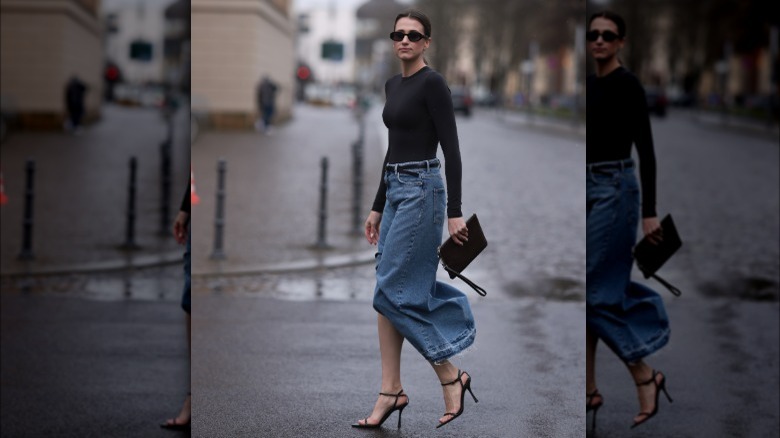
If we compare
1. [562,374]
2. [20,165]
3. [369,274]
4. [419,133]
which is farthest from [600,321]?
[20,165]

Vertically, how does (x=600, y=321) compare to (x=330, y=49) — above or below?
below

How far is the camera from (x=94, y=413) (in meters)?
6.90

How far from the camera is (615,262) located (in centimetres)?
595

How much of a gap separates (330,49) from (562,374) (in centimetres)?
216

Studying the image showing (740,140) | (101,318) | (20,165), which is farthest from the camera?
(740,140)

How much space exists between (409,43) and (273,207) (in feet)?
44.5

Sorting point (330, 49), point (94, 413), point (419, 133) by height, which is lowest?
point (94, 413)

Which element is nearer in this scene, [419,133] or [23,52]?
[419,133]

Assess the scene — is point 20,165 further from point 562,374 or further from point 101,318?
point 562,374

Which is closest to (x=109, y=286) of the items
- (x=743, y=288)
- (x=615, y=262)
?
(x=743, y=288)

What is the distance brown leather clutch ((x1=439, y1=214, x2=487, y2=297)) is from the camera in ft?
14.5

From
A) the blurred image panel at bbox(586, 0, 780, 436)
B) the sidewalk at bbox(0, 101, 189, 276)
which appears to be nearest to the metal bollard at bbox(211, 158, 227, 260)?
the sidewalk at bbox(0, 101, 189, 276)

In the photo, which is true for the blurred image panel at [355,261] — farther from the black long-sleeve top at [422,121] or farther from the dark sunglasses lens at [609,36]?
the dark sunglasses lens at [609,36]

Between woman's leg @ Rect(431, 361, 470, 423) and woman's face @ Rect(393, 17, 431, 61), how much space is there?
3.30ft
